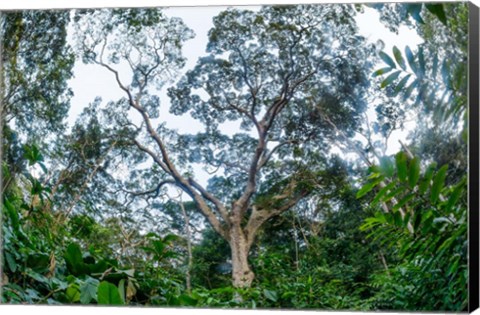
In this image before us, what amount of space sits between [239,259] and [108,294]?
82cm

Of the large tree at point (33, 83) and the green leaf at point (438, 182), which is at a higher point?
the large tree at point (33, 83)

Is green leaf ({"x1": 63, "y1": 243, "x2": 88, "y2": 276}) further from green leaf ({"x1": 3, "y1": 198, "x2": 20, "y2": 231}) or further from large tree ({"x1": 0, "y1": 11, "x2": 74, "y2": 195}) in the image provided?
large tree ({"x1": 0, "y1": 11, "x2": 74, "y2": 195})

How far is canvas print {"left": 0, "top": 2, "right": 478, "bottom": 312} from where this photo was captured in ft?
15.7

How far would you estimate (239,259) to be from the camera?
507 cm

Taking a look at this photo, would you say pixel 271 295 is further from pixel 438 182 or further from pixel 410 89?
Answer: pixel 410 89

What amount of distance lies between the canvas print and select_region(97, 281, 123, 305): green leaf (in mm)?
15

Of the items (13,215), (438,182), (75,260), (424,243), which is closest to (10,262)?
(13,215)

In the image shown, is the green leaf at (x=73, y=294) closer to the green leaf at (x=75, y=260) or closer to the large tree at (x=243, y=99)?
the green leaf at (x=75, y=260)

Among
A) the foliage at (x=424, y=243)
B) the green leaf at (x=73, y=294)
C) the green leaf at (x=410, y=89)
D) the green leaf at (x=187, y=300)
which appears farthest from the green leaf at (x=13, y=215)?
the green leaf at (x=410, y=89)

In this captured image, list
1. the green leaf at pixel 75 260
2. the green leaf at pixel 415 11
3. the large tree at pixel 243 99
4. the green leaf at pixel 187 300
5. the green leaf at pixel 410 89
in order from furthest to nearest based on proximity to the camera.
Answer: the green leaf at pixel 75 260
the green leaf at pixel 187 300
the large tree at pixel 243 99
the green leaf at pixel 410 89
the green leaf at pixel 415 11

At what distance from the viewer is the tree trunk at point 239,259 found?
5.06 m

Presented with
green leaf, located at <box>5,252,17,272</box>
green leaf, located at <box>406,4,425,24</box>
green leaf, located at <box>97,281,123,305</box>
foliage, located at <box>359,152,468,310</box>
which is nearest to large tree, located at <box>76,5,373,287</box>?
foliage, located at <box>359,152,468,310</box>

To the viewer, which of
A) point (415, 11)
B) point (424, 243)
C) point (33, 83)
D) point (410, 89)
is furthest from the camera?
point (33, 83)

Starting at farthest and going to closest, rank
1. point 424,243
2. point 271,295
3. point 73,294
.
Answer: point 73,294 < point 271,295 < point 424,243
